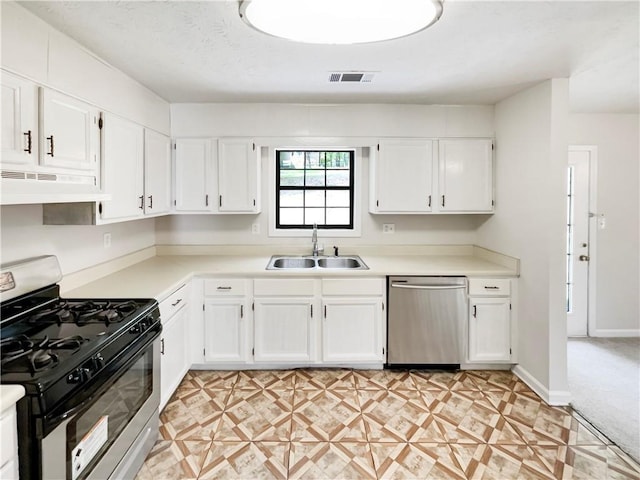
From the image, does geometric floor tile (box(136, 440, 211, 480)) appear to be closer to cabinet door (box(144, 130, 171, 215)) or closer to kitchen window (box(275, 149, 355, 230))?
cabinet door (box(144, 130, 171, 215))

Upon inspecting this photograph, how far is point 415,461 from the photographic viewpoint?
2.09 m

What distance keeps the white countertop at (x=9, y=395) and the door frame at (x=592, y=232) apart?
4609 millimetres

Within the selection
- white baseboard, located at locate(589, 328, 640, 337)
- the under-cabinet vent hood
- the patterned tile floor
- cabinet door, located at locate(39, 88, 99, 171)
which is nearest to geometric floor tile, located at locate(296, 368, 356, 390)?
the patterned tile floor

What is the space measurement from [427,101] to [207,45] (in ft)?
6.44

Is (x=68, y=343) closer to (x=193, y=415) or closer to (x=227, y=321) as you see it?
(x=193, y=415)

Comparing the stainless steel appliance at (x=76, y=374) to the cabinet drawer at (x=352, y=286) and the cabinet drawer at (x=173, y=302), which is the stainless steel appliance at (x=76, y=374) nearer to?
the cabinet drawer at (x=173, y=302)

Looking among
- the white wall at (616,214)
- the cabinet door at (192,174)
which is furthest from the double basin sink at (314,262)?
the white wall at (616,214)

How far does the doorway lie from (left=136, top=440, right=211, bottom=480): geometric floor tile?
378cm

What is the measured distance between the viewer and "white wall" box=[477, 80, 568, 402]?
2699mm

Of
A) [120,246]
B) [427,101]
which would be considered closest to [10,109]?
[120,246]

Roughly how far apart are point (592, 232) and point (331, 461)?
11.6ft

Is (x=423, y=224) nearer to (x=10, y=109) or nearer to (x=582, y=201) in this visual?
(x=582, y=201)

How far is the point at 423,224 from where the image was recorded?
12.6 ft

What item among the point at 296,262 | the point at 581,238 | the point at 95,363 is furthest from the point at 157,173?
the point at 581,238
